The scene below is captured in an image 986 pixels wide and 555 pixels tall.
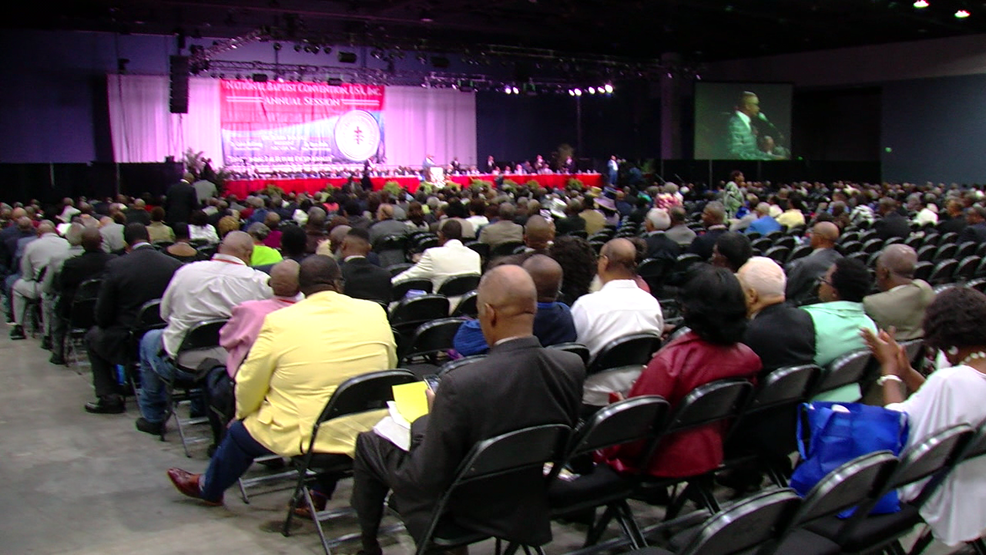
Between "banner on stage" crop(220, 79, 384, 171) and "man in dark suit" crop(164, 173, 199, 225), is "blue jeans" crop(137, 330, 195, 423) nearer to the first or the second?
"man in dark suit" crop(164, 173, 199, 225)

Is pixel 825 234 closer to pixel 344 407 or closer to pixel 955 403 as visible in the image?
pixel 955 403

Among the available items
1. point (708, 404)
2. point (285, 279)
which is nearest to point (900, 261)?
point (708, 404)

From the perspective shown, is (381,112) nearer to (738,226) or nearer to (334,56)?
(334,56)

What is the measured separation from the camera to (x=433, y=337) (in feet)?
15.5

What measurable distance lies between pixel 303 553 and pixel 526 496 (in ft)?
4.32

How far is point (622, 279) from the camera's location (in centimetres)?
433

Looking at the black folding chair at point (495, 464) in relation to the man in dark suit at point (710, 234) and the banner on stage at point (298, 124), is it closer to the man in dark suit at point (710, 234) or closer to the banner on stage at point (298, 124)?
the man in dark suit at point (710, 234)

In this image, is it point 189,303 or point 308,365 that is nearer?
point 308,365

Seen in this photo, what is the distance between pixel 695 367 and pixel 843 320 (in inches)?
43.1

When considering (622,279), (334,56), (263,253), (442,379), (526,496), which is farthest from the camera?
(334,56)

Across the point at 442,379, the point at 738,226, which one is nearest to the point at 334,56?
the point at 738,226

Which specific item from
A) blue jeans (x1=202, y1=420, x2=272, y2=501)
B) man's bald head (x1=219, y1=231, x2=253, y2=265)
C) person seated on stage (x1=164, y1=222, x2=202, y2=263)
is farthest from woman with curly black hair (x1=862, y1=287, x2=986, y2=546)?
person seated on stage (x1=164, y1=222, x2=202, y2=263)

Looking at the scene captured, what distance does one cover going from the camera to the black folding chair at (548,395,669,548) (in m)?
2.89

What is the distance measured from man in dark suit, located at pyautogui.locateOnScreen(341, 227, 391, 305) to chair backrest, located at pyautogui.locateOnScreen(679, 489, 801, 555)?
3.86m
